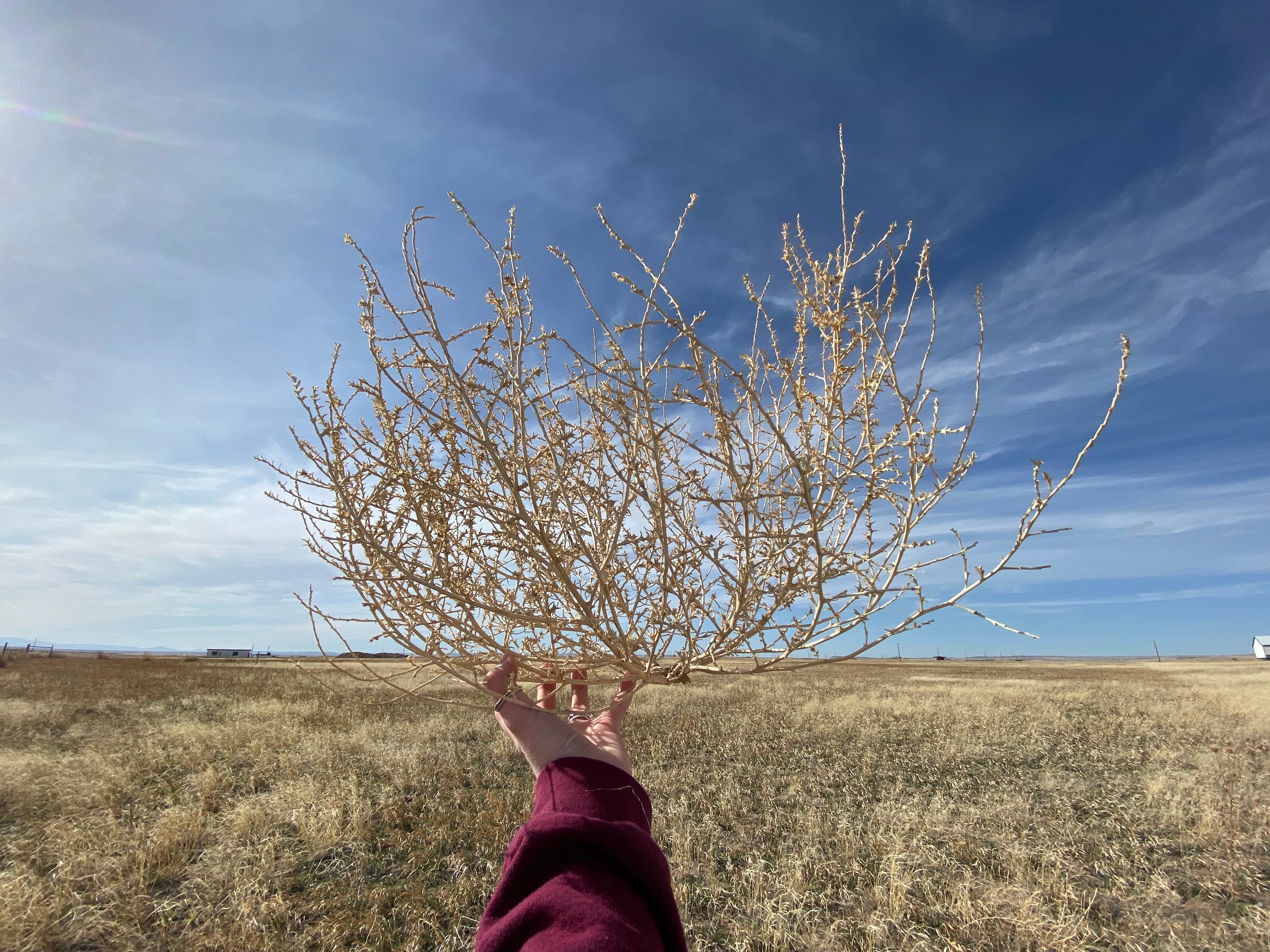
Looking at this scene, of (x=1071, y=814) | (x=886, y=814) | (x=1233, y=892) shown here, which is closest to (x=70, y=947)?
(x=886, y=814)

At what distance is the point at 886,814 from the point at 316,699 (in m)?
15.7

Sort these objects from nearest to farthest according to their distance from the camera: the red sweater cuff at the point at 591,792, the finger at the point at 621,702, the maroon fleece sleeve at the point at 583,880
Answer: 1. the maroon fleece sleeve at the point at 583,880
2. the red sweater cuff at the point at 591,792
3. the finger at the point at 621,702

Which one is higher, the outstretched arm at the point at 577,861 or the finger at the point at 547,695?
the finger at the point at 547,695

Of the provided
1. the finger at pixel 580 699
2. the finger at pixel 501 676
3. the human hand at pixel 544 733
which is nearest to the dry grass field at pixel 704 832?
the finger at pixel 580 699

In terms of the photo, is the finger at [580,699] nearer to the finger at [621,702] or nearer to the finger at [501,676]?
the finger at [621,702]

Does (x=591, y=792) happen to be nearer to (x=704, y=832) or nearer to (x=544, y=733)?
(x=544, y=733)

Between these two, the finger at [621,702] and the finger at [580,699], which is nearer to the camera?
the finger at [621,702]

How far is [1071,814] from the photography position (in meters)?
6.77

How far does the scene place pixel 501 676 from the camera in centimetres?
159

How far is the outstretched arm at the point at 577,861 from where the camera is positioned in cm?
121

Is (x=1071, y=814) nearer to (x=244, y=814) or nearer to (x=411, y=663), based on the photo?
(x=411, y=663)

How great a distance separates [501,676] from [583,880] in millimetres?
516

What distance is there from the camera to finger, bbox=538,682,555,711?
1948 millimetres

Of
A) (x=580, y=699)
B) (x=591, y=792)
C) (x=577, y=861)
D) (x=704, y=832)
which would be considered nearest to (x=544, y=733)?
(x=591, y=792)
